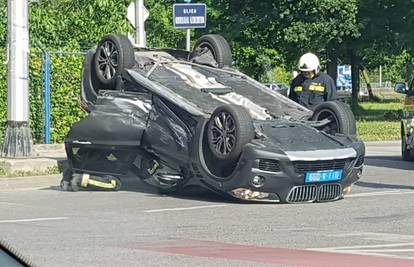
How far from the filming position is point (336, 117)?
12.0 meters

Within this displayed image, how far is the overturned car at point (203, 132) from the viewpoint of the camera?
1110cm

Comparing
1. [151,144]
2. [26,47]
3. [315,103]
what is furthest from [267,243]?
[26,47]

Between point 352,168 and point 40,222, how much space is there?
401cm

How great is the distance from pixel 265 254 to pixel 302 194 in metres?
3.51

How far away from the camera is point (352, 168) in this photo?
1171cm

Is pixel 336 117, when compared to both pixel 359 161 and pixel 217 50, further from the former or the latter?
pixel 217 50

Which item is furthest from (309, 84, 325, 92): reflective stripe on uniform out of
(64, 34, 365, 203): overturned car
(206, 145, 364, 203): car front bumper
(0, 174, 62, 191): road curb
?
(0, 174, 62, 191): road curb

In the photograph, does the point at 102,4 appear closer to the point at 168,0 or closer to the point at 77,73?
the point at 77,73

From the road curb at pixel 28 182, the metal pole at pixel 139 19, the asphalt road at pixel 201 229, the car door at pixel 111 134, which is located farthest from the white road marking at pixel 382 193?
the metal pole at pixel 139 19

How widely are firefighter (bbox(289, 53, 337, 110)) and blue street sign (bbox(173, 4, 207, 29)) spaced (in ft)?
15.3

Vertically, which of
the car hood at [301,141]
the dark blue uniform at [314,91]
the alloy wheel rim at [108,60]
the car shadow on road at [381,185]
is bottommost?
the car shadow on road at [381,185]

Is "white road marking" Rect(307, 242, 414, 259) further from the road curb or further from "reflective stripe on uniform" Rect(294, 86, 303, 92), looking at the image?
the road curb

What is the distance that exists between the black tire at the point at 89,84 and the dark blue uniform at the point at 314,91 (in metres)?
2.99

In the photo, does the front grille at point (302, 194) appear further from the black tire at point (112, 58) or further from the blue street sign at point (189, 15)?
the blue street sign at point (189, 15)
